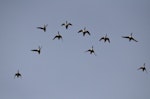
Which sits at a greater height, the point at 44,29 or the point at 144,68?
the point at 44,29

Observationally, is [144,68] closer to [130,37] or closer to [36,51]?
[130,37]

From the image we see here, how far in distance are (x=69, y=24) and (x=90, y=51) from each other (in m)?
9.74

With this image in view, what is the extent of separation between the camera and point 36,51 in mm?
80812

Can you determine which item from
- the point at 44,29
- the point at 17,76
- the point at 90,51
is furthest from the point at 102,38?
the point at 17,76

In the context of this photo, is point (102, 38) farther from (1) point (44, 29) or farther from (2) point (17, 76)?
(2) point (17, 76)

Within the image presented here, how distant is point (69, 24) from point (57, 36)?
4.84 metres

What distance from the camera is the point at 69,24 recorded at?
80.8m

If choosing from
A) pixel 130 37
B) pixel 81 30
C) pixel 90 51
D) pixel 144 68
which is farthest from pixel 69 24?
pixel 144 68

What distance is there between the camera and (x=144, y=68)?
8225cm

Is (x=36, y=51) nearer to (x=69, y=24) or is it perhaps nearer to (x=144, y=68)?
(x=69, y=24)

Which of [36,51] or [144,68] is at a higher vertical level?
[36,51]

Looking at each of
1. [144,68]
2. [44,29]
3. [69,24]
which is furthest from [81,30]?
[144,68]

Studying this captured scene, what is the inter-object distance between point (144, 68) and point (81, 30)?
2135 cm

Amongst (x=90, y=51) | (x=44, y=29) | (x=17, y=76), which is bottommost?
(x=17, y=76)
